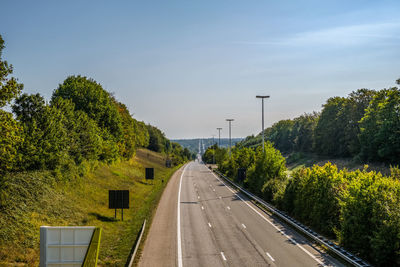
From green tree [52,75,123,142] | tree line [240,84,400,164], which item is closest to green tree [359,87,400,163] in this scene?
tree line [240,84,400,164]

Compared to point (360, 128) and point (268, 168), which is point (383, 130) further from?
point (268, 168)

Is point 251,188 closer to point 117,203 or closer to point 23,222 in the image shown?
point 117,203

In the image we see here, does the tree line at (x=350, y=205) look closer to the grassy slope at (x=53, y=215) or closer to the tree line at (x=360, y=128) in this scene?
the grassy slope at (x=53, y=215)

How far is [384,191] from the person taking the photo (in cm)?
1741

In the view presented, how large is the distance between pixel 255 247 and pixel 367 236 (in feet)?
20.5

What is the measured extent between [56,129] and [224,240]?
16.8 metres

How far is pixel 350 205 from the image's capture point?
19.0 m

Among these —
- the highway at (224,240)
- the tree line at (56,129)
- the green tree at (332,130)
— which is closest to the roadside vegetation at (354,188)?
the highway at (224,240)

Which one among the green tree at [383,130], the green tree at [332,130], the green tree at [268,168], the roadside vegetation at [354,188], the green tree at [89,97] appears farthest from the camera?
the green tree at [332,130]

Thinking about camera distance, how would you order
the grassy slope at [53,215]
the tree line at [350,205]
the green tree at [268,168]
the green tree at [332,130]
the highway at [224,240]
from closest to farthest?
1. the tree line at [350,205]
2. the highway at [224,240]
3. the grassy slope at [53,215]
4. the green tree at [268,168]
5. the green tree at [332,130]

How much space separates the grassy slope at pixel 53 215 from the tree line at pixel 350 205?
1231cm

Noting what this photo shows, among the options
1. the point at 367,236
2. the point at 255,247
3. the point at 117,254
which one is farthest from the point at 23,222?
the point at 367,236

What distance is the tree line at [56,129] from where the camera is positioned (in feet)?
64.0

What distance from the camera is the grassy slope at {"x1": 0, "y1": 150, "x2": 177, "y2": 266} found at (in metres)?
18.2
